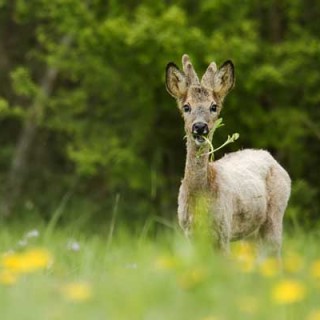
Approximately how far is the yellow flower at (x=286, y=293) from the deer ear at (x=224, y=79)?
4.16 metres

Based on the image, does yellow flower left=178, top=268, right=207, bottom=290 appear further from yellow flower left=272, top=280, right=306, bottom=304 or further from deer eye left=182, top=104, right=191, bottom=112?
deer eye left=182, top=104, right=191, bottom=112

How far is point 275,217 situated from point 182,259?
4529 millimetres

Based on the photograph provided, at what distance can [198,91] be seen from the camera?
8.74 metres

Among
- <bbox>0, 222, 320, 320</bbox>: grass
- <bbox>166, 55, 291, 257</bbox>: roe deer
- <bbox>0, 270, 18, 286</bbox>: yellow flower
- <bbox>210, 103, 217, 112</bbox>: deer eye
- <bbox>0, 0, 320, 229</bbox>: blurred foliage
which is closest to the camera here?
<bbox>0, 222, 320, 320</bbox>: grass

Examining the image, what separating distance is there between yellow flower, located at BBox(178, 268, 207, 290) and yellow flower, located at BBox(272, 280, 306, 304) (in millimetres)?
303

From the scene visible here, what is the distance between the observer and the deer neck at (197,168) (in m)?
8.44

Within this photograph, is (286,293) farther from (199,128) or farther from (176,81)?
(176,81)

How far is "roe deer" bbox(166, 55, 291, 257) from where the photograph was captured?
8.38 meters

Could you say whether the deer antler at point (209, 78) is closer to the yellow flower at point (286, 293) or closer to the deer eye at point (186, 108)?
the deer eye at point (186, 108)

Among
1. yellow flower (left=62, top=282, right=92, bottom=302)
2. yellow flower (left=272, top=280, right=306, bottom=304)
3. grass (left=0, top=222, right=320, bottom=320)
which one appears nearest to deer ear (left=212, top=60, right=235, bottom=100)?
grass (left=0, top=222, right=320, bottom=320)

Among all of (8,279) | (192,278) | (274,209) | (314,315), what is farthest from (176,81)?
(314,315)

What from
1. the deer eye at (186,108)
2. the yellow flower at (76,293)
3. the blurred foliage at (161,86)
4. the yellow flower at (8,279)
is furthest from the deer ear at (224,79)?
the blurred foliage at (161,86)

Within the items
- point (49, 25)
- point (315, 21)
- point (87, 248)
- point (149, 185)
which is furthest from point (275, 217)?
point (49, 25)

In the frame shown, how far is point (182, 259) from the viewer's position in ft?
16.5
